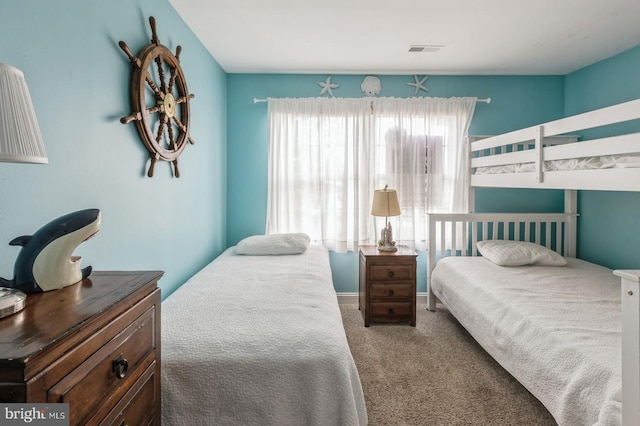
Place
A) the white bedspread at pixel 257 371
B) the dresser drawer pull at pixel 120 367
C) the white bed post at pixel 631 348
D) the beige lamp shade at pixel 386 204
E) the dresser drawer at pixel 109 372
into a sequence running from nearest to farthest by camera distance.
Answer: the dresser drawer at pixel 109 372 < the dresser drawer pull at pixel 120 367 < the white bed post at pixel 631 348 < the white bedspread at pixel 257 371 < the beige lamp shade at pixel 386 204

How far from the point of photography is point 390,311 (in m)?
3.19

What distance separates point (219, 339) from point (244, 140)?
8.54ft

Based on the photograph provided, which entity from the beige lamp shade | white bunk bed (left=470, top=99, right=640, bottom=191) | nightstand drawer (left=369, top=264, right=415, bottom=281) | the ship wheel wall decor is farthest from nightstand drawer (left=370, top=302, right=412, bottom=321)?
the ship wheel wall decor

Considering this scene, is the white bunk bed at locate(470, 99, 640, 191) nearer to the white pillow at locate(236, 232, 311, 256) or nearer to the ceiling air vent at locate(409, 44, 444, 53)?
the ceiling air vent at locate(409, 44, 444, 53)

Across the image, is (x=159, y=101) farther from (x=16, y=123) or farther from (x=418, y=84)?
(x=418, y=84)

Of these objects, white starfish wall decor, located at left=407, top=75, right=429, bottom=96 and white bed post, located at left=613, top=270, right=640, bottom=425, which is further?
white starfish wall decor, located at left=407, top=75, right=429, bottom=96

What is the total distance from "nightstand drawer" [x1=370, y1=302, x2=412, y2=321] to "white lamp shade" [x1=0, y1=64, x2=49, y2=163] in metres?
2.81

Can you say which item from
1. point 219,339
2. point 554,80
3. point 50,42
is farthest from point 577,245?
point 50,42

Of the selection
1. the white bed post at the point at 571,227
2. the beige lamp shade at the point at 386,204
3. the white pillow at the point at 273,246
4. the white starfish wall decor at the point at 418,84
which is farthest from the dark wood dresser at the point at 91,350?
the white bed post at the point at 571,227

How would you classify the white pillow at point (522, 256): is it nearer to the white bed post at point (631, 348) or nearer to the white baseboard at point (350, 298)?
the white baseboard at point (350, 298)

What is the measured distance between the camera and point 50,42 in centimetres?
128

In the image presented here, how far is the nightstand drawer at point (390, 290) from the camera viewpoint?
3.18 m

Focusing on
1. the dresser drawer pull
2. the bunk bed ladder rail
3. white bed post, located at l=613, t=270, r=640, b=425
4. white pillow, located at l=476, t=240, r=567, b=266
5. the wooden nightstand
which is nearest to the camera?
the dresser drawer pull

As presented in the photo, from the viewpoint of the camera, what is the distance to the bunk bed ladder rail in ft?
11.3
